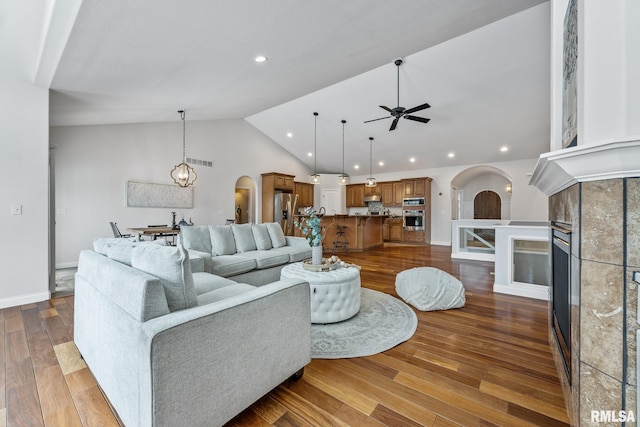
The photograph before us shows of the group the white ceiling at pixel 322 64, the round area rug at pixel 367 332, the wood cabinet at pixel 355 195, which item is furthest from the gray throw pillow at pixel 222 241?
the wood cabinet at pixel 355 195

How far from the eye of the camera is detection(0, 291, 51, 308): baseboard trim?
297 centimetres

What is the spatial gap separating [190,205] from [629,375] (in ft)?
23.1

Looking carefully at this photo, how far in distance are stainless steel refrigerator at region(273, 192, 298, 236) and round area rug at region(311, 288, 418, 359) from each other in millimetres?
5545

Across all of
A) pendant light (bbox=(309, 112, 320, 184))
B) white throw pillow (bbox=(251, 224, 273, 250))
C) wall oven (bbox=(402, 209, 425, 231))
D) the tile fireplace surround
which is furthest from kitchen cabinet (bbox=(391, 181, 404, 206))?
the tile fireplace surround

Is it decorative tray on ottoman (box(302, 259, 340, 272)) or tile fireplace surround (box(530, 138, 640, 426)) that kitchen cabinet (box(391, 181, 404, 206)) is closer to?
decorative tray on ottoman (box(302, 259, 340, 272))

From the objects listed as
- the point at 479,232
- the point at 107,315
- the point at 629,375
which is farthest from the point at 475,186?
the point at 107,315

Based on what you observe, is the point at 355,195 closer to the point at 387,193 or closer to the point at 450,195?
the point at 387,193

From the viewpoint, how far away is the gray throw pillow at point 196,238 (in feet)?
11.3

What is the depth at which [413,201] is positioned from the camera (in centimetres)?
886

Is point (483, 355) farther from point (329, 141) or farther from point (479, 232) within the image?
point (329, 141)

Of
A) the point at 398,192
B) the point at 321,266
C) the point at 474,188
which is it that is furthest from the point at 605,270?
the point at 474,188

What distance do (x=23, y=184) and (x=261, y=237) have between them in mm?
2822

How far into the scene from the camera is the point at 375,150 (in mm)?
8117

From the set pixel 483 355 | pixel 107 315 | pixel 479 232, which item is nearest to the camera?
pixel 107 315
